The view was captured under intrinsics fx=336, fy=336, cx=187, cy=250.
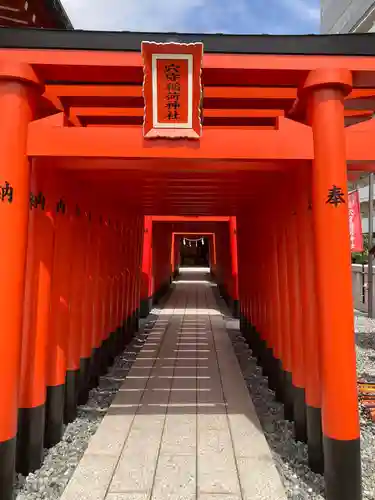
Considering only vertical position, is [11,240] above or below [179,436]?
above

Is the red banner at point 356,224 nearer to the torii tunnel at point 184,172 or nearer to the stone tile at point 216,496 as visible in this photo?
the torii tunnel at point 184,172

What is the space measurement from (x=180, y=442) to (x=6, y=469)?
157 cm

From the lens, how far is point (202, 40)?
9.25 ft

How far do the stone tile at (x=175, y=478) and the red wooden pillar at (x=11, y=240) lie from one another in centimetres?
118

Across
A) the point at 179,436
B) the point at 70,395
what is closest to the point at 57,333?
the point at 70,395

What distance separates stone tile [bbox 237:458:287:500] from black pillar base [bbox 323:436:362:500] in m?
0.41

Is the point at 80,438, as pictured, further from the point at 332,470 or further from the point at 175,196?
the point at 175,196

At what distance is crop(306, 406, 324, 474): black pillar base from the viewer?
3002 mm

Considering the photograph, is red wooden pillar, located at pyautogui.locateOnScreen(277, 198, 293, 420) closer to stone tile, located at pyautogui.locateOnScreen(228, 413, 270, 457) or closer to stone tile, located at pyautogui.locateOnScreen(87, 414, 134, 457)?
stone tile, located at pyautogui.locateOnScreen(228, 413, 270, 457)

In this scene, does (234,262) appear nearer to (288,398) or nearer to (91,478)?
(288,398)

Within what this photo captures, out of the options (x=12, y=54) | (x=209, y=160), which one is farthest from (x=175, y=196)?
(x=12, y=54)

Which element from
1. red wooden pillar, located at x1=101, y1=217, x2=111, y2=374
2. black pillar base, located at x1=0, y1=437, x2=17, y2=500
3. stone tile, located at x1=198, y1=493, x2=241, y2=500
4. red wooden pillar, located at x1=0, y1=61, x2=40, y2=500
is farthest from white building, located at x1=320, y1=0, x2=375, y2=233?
black pillar base, located at x1=0, y1=437, x2=17, y2=500

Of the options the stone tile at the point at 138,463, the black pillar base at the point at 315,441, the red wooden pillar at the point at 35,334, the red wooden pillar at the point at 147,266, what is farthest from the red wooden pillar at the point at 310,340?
the red wooden pillar at the point at 147,266

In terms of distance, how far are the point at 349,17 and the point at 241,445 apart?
30225mm
